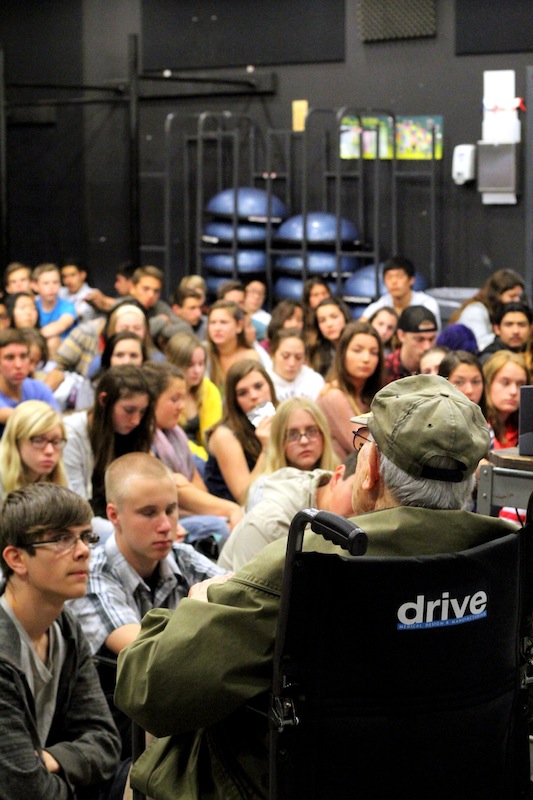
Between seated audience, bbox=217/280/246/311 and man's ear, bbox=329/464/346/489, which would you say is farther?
seated audience, bbox=217/280/246/311

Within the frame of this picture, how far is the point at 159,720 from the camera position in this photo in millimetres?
1469

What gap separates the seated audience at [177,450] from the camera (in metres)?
4.55

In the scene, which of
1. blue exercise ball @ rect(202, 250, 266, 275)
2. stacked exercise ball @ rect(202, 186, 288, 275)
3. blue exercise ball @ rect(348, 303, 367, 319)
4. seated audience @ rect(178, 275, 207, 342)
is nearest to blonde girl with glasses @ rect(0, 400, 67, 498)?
seated audience @ rect(178, 275, 207, 342)

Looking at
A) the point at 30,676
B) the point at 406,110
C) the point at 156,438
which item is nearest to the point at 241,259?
the point at 406,110

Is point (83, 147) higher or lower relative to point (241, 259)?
higher

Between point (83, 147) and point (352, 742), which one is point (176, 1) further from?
point (352, 742)

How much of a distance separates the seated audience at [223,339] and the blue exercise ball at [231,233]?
3.33 meters

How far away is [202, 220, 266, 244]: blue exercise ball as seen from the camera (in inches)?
372

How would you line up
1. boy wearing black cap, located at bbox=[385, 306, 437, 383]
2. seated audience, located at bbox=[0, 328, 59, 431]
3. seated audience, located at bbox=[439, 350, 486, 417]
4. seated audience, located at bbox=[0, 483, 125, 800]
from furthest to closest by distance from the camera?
boy wearing black cap, located at bbox=[385, 306, 437, 383] < seated audience, located at bbox=[0, 328, 59, 431] < seated audience, located at bbox=[439, 350, 486, 417] < seated audience, located at bbox=[0, 483, 125, 800]

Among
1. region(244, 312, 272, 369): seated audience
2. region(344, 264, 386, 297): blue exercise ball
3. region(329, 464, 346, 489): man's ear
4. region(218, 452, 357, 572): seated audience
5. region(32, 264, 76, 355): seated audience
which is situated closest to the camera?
region(329, 464, 346, 489): man's ear

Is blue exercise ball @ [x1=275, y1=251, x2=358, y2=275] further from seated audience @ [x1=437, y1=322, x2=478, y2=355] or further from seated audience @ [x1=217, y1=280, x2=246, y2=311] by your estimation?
seated audience @ [x1=437, y1=322, x2=478, y2=355]

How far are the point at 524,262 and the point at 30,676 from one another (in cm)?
731

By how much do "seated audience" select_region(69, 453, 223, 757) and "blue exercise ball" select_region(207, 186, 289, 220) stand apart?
6.57 metres

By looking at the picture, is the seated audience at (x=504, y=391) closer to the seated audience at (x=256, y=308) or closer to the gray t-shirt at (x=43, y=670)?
the gray t-shirt at (x=43, y=670)
